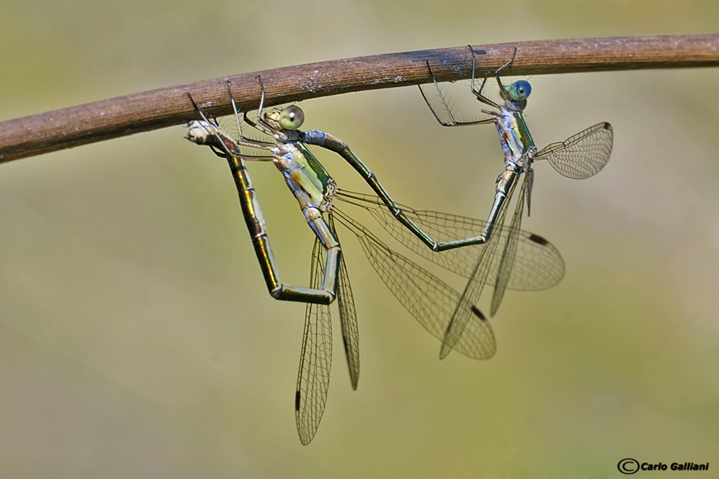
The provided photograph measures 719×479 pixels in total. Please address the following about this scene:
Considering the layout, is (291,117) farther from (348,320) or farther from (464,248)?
(464,248)

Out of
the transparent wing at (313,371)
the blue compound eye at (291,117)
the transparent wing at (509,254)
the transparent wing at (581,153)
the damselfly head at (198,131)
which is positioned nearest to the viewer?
the damselfly head at (198,131)

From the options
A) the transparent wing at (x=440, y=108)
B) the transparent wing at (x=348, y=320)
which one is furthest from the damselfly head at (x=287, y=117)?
the transparent wing at (x=348, y=320)

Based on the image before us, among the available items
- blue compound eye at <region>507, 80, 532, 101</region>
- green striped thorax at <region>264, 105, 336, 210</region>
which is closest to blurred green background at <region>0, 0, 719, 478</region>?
blue compound eye at <region>507, 80, 532, 101</region>

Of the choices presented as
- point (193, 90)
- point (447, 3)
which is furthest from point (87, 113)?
point (447, 3)

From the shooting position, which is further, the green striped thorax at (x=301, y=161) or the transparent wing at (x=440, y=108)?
the transparent wing at (x=440, y=108)
